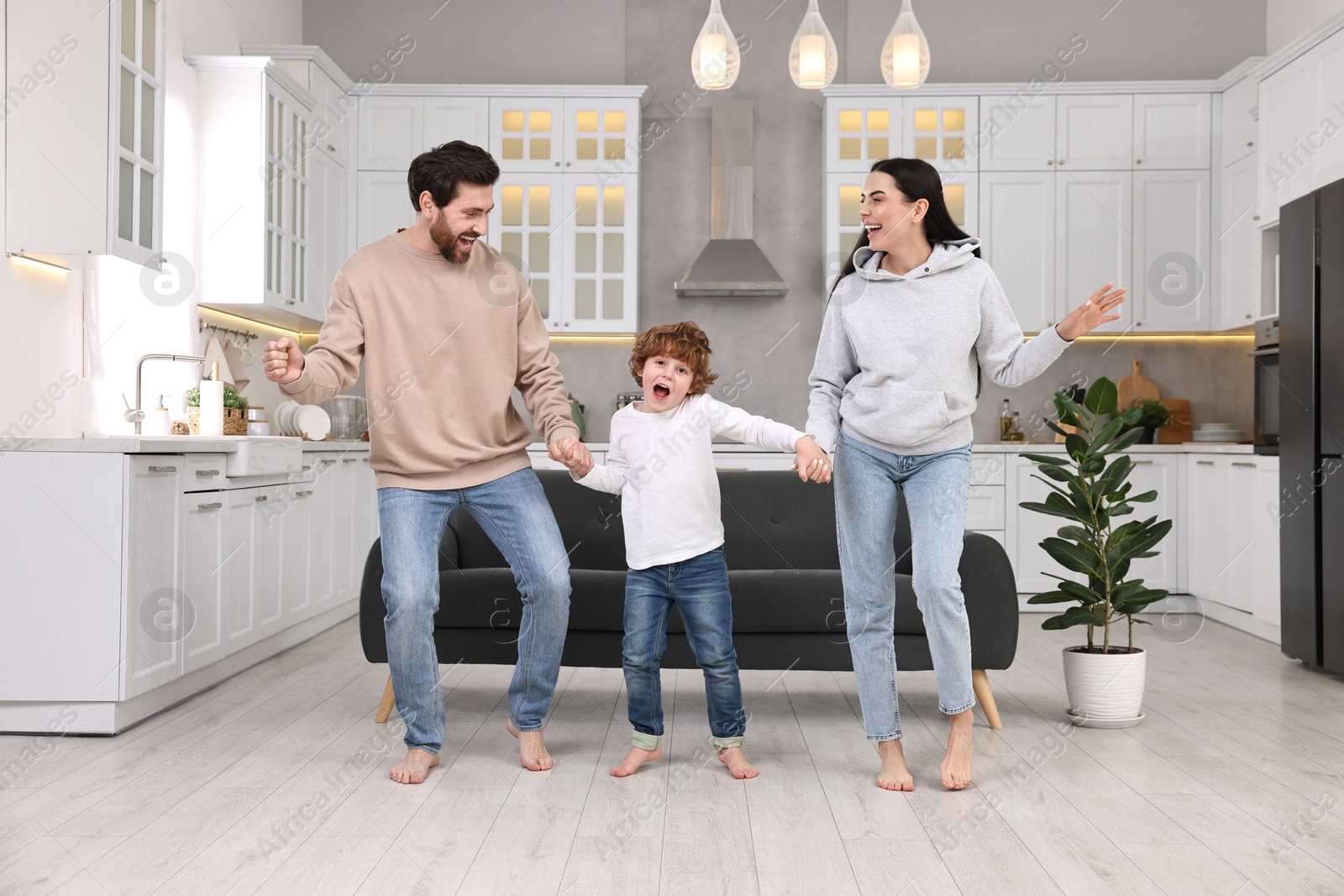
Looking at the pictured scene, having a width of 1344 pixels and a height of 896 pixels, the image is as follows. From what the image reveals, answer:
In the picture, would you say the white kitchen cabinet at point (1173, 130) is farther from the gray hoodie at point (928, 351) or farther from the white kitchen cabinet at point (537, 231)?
the gray hoodie at point (928, 351)

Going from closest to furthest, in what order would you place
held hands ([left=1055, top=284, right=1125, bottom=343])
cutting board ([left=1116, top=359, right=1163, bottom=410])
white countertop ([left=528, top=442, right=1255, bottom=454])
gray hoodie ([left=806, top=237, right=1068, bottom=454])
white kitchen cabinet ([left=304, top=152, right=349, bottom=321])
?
held hands ([left=1055, top=284, right=1125, bottom=343]) < gray hoodie ([left=806, top=237, right=1068, bottom=454]) < white countertop ([left=528, top=442, right=1255, bottom=454]) < white kitchen cabinet ([left=304, top=152, right=349, bottom=321]) < cutting board ([left=1116, top=359, right=1163, bottom=410])

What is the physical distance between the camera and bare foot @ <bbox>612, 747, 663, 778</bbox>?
8.04 ft

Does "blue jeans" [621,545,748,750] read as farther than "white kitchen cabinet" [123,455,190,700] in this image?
No

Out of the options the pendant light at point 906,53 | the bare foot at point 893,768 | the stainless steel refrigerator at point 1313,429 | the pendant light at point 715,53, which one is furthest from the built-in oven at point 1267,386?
the bare foot at point 893,768

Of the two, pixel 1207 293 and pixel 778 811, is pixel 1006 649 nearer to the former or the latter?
pixel 778 811

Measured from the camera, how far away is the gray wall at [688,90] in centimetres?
605

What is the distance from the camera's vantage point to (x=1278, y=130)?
455 cm

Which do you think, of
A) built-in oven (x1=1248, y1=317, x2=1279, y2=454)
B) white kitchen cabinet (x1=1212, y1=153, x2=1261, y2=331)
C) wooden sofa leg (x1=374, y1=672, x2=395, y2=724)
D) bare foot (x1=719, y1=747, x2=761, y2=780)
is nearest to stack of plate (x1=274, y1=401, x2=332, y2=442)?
wooden sofa leg (x1=374, y1=672, x2=395, y2=724)

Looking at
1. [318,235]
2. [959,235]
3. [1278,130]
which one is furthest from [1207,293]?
[318,235]

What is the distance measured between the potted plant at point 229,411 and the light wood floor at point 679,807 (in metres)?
1.30

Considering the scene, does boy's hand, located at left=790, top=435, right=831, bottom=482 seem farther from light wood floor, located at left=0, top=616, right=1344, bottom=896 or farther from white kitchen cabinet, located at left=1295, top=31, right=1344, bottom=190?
white kitchen cabinet, located at left=1295, top=31, right=1344, bottom=190

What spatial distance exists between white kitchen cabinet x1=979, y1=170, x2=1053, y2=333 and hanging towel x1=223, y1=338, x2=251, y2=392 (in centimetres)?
379

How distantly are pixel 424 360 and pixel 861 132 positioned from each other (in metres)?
3.98

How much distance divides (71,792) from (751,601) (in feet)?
5.57
